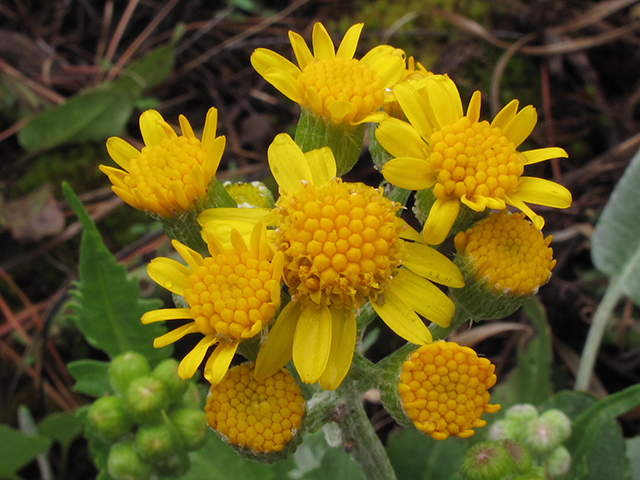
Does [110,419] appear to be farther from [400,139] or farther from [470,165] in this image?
[470,165]

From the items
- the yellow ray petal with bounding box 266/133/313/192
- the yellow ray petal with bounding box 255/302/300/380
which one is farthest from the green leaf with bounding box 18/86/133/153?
the yellow ray petal with bounding box 255/302/300/380

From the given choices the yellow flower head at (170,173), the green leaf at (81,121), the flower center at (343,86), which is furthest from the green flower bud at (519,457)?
the green leaf at (81,121)

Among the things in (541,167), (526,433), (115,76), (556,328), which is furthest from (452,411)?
(115,76)

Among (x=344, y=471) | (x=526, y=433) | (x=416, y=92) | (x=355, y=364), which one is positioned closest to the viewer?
(x=416, y=92)

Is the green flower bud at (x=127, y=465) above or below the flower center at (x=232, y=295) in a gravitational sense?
below

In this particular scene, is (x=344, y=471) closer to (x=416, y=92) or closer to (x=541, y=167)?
(x=416, y=92)

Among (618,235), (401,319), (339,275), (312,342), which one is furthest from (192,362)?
(618,235)

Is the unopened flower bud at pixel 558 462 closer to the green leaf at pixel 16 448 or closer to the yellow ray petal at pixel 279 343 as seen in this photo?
the yellow ray petal at pixel 279 343
